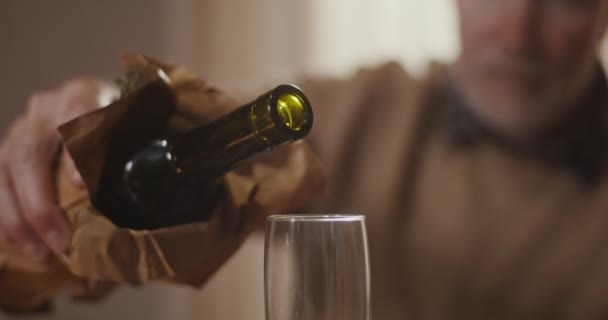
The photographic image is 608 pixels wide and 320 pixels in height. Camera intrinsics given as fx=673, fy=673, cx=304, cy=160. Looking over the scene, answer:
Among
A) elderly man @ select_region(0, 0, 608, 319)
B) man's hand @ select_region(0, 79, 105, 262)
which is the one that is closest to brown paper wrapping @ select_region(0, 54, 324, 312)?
man's hand @ select_region(0, 79, 105, 262)

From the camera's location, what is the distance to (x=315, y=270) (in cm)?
39

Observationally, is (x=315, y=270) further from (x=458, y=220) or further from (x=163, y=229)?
(x=458, y=220)

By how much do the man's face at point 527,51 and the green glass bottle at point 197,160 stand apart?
0.65 metres

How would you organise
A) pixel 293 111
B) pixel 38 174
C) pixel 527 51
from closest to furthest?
pixel 293 111, pixel 38 174, pixel 527 51

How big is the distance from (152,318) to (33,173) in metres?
1.27

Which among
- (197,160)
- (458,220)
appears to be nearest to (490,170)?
(458,220)

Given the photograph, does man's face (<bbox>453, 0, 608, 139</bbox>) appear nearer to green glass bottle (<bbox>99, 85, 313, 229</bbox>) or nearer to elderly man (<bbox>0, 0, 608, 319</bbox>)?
elderly man (<bbox>0, 0, 608, 319</bbox>)

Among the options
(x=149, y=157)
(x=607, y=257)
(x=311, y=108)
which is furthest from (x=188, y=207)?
(x=607, y=257)

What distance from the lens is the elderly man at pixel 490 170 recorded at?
1006 millimetres

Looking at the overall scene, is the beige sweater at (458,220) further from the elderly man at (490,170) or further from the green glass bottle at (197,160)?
the green glass bottle at (197,160)

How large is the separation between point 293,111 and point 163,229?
0.12m

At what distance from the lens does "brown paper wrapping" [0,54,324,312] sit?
0.43 meters

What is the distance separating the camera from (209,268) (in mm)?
473

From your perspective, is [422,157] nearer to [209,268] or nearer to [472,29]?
[472,29]
